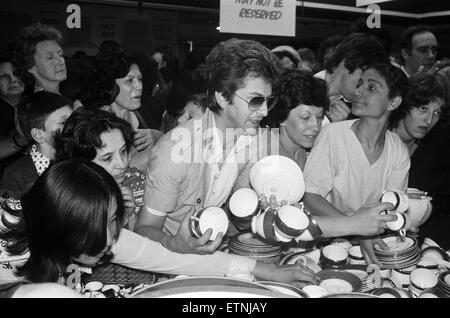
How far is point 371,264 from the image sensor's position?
1.31 metres

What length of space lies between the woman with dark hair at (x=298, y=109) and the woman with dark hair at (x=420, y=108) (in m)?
0.42

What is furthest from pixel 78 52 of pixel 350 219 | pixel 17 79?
pixel 350 219

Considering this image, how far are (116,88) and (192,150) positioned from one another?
0.61 meters

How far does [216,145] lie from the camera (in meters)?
1.52

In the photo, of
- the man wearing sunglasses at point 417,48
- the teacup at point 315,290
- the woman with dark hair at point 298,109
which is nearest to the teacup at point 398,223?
the teacup at point 315,290

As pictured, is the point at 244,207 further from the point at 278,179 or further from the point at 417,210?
the point at 417,210

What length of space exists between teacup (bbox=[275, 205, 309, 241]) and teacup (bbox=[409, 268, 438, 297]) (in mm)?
329

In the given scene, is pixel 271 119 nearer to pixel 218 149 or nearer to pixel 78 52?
pixel 218 149

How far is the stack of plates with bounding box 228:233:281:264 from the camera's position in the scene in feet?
4.37

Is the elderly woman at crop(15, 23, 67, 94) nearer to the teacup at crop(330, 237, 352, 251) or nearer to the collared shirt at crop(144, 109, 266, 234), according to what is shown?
the collared shirt at crop(144, 109, 266, 234)

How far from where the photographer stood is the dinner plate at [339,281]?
1186 millimetres

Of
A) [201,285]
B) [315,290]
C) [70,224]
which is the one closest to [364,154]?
[315,290]

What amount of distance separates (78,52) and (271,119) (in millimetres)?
1190

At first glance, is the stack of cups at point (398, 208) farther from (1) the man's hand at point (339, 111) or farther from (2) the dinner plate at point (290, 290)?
(1) the man's hand at point (339, 111)
